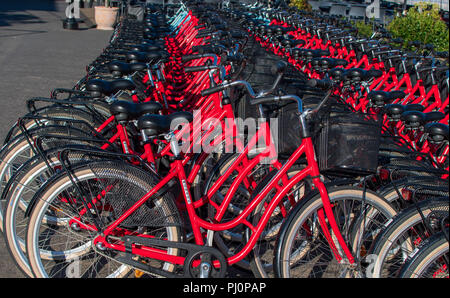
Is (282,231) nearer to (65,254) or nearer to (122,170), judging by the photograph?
(122,170)

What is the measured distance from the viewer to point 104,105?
4461 millimetres

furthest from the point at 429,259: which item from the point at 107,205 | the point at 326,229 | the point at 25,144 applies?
the point at 25,144

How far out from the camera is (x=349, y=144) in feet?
9.27

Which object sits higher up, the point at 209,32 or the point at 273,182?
the point at 209,32

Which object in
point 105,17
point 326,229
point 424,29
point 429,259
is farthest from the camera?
point 105,17

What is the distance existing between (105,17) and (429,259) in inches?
647

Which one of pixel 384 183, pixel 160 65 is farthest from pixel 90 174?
pixel 160 65

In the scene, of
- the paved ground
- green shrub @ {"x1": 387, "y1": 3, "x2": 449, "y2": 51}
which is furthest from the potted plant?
green shrub @ {"x1": 387, "y1": 3, "x2": 449, "y2": 51}

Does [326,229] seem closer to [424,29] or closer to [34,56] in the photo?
[424,29]

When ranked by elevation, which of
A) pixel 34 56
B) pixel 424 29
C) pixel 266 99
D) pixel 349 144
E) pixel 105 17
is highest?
pixel 424 29

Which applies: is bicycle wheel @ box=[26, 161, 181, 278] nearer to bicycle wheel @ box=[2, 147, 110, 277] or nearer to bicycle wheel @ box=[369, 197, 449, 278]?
bicycle wheel @ box=[2, 147, 110, 277]

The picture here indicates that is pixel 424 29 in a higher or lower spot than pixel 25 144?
higher

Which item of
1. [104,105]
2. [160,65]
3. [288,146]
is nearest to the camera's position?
[288,146]

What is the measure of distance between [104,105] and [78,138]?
4.01 feet
